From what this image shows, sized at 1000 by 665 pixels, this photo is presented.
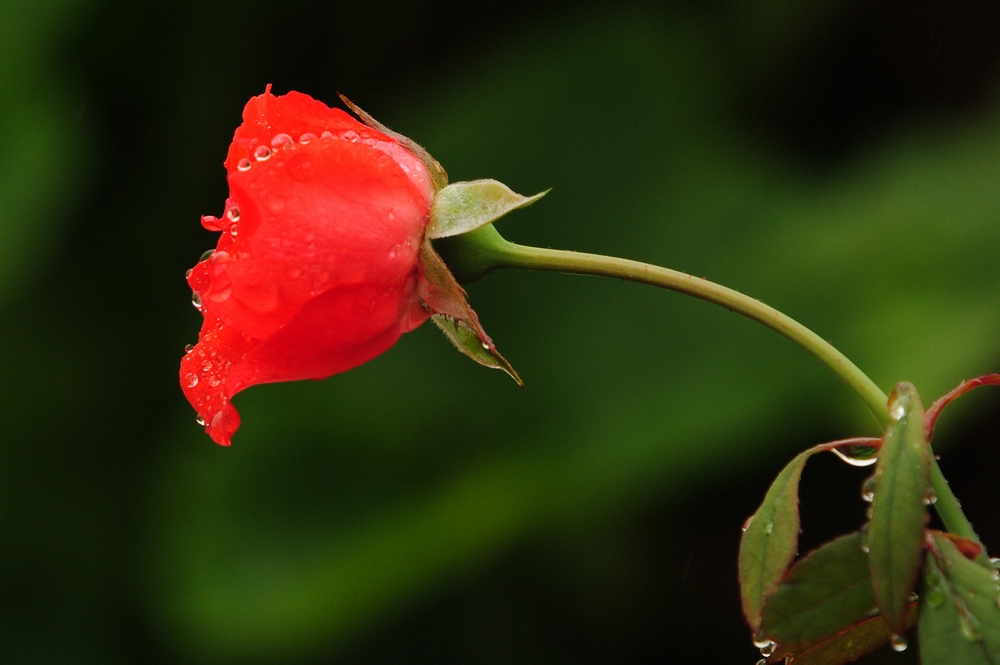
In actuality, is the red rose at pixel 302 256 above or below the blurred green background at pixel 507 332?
above

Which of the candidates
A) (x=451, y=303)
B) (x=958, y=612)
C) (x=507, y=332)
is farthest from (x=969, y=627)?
(x=507, y=332)

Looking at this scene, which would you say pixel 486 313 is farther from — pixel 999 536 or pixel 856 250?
pixel 999 536

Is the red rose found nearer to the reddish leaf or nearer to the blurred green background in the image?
the reddish leaf

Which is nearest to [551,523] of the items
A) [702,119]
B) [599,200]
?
[599,200]

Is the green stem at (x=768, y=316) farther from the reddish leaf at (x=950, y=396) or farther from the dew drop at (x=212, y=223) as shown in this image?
the dew drop at (x=212, y=223)

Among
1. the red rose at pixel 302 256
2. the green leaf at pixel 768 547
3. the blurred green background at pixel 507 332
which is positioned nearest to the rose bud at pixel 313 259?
the red rose at pixel 302 256

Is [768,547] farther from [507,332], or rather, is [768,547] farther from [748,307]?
[507,332]
